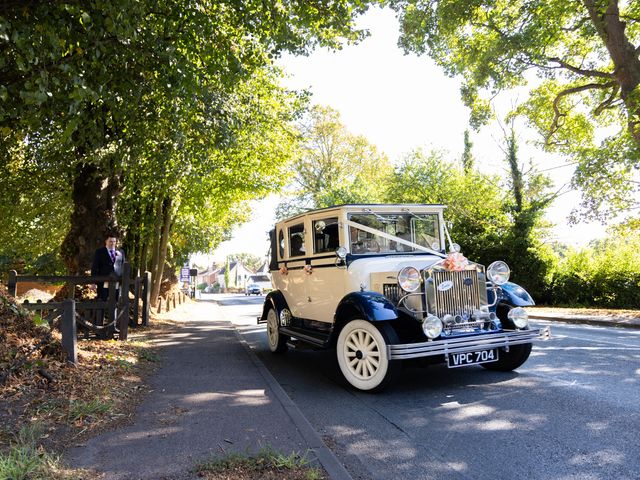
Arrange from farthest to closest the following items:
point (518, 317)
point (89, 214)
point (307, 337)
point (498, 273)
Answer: point (89, 214) → point (307, 337) → point (498, 273) → point (518, 317)

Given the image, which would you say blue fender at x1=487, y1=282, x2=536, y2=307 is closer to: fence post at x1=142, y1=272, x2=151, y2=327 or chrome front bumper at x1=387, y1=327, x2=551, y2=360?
chrome front bumper at x1=387, y1=327, x2=551, y2=360

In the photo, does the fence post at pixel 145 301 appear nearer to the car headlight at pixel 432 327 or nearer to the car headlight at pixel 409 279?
the car headlight at pixel 409 279

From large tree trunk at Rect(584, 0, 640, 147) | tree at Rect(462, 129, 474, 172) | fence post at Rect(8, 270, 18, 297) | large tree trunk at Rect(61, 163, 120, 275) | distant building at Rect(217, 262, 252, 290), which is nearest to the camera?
fence post at Rect(8, 270, 18, 297)

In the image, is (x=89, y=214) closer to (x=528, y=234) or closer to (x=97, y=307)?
(x=97, y=307)

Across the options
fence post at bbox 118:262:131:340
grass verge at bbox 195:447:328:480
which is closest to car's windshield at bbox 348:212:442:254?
grass verge at bbox 195:447:328:480

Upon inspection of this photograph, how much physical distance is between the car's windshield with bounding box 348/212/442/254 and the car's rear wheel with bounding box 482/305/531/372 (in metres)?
1.55

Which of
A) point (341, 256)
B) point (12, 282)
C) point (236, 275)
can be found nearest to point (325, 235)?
point (341, 256)

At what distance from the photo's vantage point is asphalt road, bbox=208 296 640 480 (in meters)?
3.28

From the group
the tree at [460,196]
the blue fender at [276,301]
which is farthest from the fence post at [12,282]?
the tree at [460,196]

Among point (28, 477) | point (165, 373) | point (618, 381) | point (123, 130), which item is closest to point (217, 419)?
point (28, 477)

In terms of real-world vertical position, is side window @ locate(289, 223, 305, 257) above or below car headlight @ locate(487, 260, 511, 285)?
above

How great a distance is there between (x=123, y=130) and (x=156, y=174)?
1.56 metres

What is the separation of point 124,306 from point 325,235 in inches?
175

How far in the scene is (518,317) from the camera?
5.86 m
